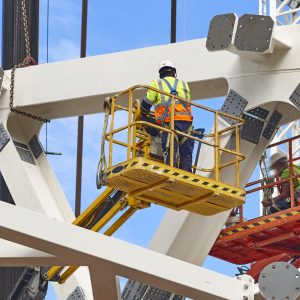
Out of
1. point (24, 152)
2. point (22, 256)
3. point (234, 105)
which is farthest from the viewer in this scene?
point (24, 152)

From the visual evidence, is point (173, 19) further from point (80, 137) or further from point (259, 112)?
point (259, 112)

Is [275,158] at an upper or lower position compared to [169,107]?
upper

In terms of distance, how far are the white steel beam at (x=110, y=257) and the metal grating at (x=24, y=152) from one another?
12.8 feet

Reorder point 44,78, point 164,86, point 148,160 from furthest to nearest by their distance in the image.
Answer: point 44,78 → point 164,86 → point 148,160

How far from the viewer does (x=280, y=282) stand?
13.1 m

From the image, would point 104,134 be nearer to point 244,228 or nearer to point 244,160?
point 244,160

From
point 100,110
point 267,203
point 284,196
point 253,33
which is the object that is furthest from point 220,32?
point 267,203

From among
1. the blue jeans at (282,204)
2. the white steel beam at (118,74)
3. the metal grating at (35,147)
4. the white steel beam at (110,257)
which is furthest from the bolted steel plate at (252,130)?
the metal grating at (35,147)

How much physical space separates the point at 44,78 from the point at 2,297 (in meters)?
4.52

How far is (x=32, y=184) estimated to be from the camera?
16.8m

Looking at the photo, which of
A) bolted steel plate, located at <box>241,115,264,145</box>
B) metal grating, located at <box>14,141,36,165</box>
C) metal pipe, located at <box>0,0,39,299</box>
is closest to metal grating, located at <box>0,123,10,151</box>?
metal grating, located at <box>14,141,36,165</box>

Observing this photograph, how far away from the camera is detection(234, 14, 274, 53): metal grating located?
14680 millimetres

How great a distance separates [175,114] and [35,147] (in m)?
3.93

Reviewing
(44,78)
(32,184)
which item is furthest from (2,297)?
(44,78)
